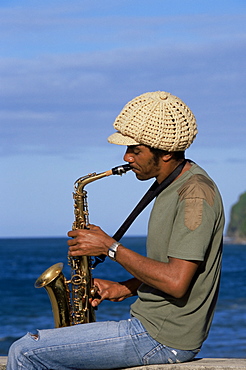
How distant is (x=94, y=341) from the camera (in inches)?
145

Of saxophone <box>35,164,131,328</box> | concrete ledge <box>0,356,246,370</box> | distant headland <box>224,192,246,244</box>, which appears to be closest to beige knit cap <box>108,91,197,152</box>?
saxophone <box>35,164,131,328</box>

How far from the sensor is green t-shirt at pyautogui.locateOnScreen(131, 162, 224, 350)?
11.6 ft

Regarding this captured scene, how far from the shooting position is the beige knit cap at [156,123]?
3.66m

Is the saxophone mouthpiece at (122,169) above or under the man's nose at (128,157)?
under

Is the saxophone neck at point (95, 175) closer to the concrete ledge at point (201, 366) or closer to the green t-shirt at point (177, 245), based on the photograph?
the green t-shirt at point (177, 245)

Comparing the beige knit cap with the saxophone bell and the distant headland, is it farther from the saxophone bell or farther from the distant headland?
the distant headland

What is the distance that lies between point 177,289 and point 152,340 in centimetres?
37

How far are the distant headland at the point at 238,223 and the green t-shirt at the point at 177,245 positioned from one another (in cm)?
12762

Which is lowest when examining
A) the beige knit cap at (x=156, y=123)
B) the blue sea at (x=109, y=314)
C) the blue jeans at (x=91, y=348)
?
the blue sea at (x=109, y=314)

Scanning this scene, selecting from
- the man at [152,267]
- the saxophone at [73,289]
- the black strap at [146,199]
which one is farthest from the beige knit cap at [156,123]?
the saxophone at [73,289]

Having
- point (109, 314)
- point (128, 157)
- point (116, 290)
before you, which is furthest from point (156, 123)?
point (109, 314)

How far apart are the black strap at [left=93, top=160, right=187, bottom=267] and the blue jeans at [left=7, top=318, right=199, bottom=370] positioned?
45cm

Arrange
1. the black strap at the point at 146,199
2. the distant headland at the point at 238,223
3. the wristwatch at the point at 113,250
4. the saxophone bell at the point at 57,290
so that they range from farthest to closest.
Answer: the distant headland at the point at 238,223 → the saxophone bell at the point at 57,290 → the black strap at the point at 146,199 → the wristwatch at the point at 113,250

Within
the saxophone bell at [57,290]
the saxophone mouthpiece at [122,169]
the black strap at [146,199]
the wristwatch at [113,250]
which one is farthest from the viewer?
the saxophone bell at [57,290]
